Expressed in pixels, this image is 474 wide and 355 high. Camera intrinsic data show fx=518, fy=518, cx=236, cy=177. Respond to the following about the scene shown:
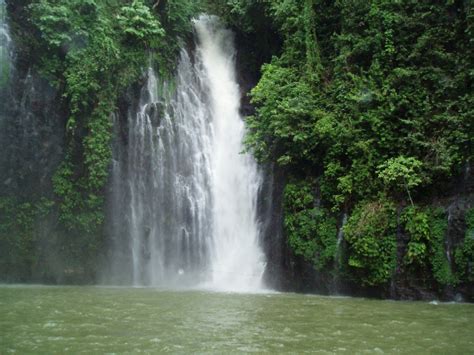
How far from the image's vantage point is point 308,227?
1400cm

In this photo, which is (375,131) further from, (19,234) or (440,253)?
(19,234)

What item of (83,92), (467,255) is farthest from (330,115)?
(83,92)

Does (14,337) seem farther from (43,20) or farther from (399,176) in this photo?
(43,20)

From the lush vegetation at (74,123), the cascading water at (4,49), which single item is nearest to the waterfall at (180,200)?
the lush vegetation at (74,123)

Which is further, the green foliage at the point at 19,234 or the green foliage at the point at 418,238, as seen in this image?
the green foliage at the point at 19,234

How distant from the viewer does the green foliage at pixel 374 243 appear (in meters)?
12.3

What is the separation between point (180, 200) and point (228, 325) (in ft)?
31.7

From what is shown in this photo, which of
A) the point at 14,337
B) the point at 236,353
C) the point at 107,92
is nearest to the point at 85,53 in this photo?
the point at 107,92

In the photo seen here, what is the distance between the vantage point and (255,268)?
52.5 feet

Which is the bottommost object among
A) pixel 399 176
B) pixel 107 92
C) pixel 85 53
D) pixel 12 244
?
pixel 12 244

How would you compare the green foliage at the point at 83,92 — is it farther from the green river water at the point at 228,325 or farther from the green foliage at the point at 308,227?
the green foliage at the point at 308,227

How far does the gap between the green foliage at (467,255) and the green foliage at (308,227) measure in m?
3.01

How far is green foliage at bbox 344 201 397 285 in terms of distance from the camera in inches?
484

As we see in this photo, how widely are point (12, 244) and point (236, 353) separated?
499 inches
